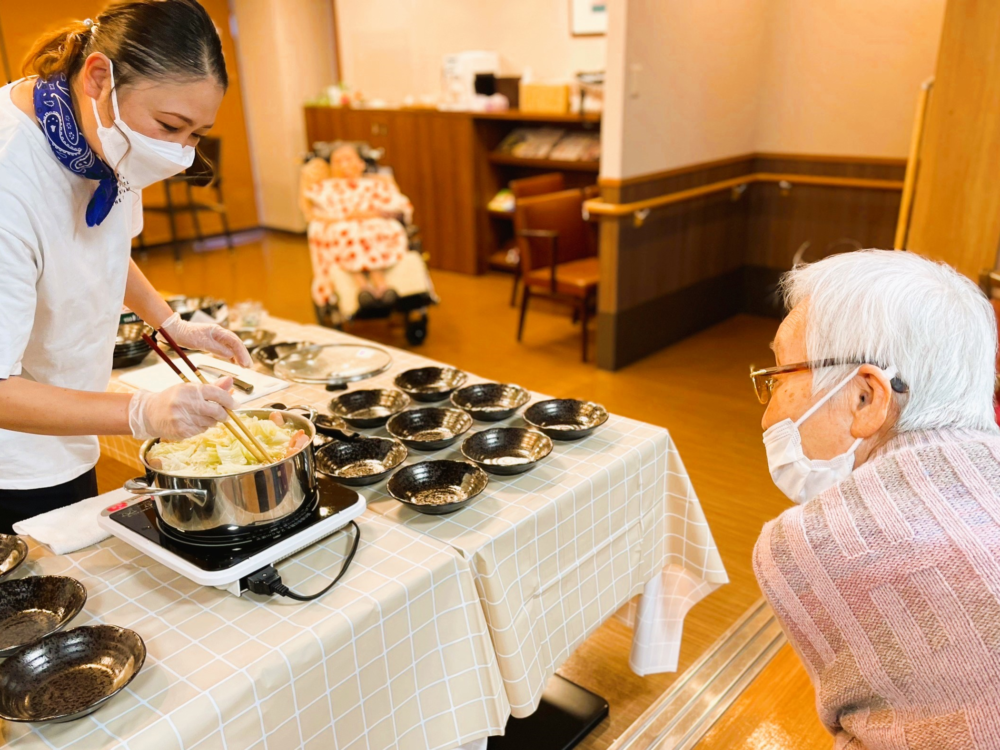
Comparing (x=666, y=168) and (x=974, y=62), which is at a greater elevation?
(x=974, y=62)

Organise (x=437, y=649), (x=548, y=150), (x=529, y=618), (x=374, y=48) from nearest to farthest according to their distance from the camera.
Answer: (x=437, y=649)
(x=529, y=618)
(x=548, y=150)
(x=374, y=48)

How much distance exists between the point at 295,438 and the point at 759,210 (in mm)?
4359

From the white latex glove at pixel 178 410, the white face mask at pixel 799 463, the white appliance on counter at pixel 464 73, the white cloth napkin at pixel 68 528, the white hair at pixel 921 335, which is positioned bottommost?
the white cloth napkin at pixel 68 528

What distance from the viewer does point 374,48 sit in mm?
6875

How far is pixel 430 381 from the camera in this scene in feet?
6.05

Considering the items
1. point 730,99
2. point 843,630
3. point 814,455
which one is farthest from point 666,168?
point 843,630

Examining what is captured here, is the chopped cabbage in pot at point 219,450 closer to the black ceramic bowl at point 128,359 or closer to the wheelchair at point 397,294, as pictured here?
the black ceramic bowl at point 128,359

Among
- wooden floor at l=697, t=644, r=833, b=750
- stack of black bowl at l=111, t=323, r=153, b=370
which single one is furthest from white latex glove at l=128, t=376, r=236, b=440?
wooden floor at l=697, t=644, r=833, b=750

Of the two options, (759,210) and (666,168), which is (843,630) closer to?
(666,168)

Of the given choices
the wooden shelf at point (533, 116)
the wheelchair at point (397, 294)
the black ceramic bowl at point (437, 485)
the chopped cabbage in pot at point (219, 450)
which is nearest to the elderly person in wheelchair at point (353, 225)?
the wheelchair at point (397, 294)

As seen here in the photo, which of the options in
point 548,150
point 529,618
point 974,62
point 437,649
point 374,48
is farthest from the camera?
point 374,48

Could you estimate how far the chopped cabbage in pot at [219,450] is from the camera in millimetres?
1139

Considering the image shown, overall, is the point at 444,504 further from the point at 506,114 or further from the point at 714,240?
the point at 506,114

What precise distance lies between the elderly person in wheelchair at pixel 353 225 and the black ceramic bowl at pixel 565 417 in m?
2.87
